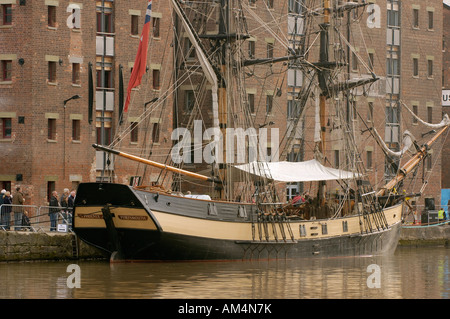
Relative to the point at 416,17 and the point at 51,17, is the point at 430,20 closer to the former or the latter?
the point at 416,17

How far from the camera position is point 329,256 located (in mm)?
55188

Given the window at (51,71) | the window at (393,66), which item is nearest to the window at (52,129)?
the window at (51,71)

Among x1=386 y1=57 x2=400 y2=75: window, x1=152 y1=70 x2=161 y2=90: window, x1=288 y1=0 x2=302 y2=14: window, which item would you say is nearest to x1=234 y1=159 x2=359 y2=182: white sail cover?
x1=152 y1=70 x2=161 y2=90: window

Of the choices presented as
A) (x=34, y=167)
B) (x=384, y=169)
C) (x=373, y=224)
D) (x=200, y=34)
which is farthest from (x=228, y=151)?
(x=384, y=169)

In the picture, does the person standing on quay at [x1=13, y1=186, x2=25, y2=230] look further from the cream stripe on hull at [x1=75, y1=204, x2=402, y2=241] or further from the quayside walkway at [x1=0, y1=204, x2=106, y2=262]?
the cream stripe on hull at [x1=75, y1=204, x2=402, y2=241]

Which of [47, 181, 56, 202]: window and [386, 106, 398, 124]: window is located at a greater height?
[386, 106, 398, 124]: window

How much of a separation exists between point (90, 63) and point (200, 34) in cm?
1655

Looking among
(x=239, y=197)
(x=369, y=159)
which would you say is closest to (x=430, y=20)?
(x=369, y=159)

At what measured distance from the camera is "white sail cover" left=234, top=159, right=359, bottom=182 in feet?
179

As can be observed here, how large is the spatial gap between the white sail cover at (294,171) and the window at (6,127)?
17.3 m

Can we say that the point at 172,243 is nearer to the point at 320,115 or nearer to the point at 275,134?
the point at 320,115

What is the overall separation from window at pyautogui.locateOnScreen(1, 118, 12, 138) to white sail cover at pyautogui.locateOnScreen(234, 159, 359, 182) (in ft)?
56.9

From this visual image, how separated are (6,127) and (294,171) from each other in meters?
18.9
